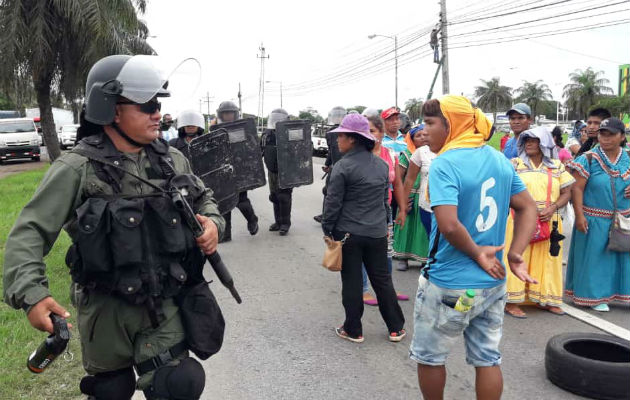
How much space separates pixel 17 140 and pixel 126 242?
85.1 ft

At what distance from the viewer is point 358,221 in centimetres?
440

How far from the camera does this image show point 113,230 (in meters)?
2.15

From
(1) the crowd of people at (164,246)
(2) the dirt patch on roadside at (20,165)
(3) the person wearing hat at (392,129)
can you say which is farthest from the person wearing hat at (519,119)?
(2) the dirt patch on roadside at (20,165)

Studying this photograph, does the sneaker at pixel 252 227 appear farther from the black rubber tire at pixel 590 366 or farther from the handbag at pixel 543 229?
the black rubber tire at pixel 590 366

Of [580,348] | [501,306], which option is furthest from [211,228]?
[580,348]

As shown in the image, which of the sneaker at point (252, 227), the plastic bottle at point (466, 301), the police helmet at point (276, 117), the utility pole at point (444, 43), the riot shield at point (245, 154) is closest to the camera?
the plastic bottle at point (466, 301)

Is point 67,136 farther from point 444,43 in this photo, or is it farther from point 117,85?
point 117,85

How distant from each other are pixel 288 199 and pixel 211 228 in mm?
6499

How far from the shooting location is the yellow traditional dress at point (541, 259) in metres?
5.08

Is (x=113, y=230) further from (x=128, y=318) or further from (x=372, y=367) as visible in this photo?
(x=372, y=367)

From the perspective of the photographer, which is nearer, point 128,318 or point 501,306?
point 128,318

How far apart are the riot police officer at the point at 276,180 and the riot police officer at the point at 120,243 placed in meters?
6.37

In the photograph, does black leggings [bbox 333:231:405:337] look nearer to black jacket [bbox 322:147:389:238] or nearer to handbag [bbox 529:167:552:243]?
black jacket [bbox 322:147:389:238]

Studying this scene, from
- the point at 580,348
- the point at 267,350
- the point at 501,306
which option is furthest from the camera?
the point at 267,350
